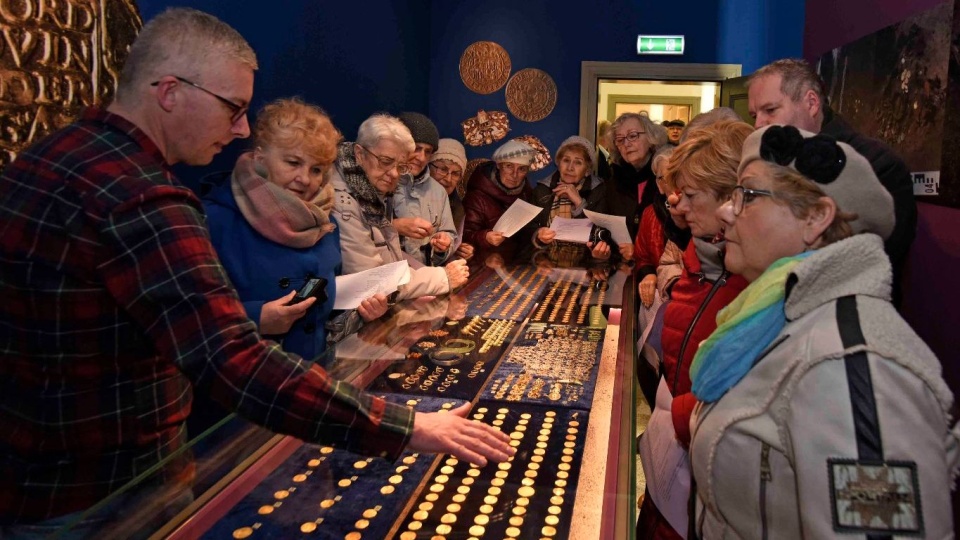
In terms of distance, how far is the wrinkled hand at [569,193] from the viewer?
16.1 ft

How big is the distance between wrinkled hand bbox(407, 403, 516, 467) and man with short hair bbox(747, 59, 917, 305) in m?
2.06

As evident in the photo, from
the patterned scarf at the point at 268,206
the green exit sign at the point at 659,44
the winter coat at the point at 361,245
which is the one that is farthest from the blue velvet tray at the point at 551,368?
the green exit sign at the point at 659,44

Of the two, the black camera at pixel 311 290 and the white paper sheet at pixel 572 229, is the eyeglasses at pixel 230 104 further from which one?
the white paper sheet at pixel 572 229

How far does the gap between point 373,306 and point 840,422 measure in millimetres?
1823

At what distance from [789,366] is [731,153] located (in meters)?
0.97

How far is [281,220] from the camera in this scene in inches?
94.6

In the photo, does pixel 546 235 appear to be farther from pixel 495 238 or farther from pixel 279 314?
pixel 279 314

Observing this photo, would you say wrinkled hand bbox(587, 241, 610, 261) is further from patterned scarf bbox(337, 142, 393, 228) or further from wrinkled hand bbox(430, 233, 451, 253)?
patterned scarf bbox(337, 142, 393, 228)

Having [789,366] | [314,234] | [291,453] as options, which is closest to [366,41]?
[314,234]

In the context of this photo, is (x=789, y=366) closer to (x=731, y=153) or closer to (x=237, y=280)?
(x=731, y=153)

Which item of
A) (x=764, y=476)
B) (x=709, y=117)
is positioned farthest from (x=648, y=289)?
(x=764, y=476)

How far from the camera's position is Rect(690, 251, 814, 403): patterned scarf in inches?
55.4

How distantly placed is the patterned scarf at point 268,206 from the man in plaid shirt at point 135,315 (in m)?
0.86

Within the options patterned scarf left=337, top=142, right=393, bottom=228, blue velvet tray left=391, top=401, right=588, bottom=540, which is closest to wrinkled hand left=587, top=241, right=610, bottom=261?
patterned scarf left=337, top=142, right=393, bottom=228
